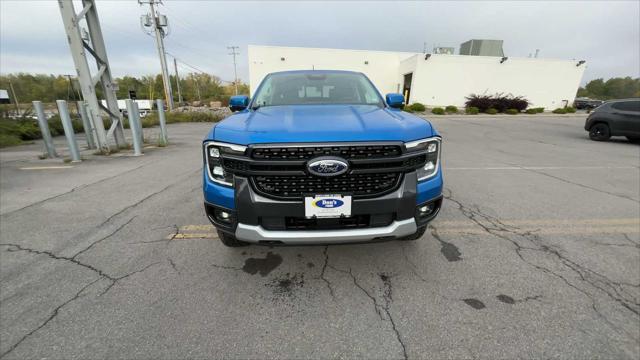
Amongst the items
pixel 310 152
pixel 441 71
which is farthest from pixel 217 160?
pixel 441 71

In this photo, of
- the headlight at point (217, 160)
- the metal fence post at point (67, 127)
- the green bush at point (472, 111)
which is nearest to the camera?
the headlight at point (217, 160)

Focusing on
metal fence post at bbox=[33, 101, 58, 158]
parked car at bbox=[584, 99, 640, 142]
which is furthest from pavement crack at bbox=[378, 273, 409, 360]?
parked car at bbox=[584, 99, 640, 142]

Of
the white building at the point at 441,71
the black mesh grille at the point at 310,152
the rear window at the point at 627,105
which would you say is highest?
the white building at the point at 441,71

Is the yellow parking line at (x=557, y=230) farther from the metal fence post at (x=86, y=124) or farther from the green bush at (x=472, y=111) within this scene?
the green bush at (x=472, y=111)

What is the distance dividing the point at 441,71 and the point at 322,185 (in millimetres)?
29318

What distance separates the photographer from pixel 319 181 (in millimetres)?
1851

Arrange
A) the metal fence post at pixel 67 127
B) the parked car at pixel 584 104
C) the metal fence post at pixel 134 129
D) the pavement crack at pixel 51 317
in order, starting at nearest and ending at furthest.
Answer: the pavement crack at pixel 51 317, the metal fence post at pixel 67 127, the metal fence post at pixel 134 129, the parked car at pixel 584 104

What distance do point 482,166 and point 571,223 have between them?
2.92 m

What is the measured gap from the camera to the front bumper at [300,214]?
6.03 ft

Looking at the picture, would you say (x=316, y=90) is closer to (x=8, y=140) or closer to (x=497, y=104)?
(x=8, y=140)

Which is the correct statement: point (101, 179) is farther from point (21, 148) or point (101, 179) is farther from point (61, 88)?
point (61, 88)

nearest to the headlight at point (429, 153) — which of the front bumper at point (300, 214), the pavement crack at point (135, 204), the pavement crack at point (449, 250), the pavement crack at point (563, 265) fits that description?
the front bumper at point (300, 214)

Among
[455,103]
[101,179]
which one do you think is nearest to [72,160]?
[101,179]

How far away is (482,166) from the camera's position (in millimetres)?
6031
